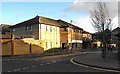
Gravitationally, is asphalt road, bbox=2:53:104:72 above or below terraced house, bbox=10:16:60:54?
below

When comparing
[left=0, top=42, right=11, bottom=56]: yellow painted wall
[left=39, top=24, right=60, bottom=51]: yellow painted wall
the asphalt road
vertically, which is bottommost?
the asphalt road

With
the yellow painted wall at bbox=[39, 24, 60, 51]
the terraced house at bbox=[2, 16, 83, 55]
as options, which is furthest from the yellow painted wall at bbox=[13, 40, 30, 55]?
the yellow painted wall at bbox=[39, 24, 60, 51]

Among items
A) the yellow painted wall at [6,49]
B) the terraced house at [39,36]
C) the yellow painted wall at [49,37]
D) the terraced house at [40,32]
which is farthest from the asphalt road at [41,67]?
the yellow painted wall at [49,37]

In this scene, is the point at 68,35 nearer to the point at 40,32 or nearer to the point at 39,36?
the point at 40,32

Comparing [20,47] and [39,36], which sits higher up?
[39,36]

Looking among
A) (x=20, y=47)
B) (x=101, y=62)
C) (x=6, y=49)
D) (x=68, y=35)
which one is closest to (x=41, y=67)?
(x=101, y=62)

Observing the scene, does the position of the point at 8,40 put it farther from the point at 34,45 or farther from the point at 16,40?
the point at 34,45

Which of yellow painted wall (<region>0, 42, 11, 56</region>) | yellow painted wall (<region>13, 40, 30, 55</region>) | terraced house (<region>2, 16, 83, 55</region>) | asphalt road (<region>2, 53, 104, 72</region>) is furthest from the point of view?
terraced house (<region>2, 16, 83, 55</region>)

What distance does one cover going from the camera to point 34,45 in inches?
2237

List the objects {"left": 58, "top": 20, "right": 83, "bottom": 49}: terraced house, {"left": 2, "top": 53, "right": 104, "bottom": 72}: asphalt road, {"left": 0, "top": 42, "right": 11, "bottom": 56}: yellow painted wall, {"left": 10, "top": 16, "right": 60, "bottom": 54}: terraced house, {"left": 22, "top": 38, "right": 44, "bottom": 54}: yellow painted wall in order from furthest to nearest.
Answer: {"left": 58, "top": 20, "right": 83, "bottom": 49}: terraced house, {"left": 10, "top": 16, "right": 60, "bottom": 54}: terraced house, {"left": 22, "top": 38, "right": 44, "bottom": 54}: yellow painted wall, {"left": 0, "top": 42, "right": 11, "bottom": 56}: yellow painted wall, {"left": 2, "top": 53, "right": 104, "bottom": 72}: asphalt road

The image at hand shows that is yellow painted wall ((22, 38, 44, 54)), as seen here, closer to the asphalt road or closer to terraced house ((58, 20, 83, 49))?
terraced house ((58, 20, 83, 49))

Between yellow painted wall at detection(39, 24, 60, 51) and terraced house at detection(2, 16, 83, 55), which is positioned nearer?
terraced house at detection(2, 16, 83, 55)

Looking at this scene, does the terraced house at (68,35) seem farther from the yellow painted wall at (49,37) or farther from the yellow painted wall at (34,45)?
the yellow painted wall at (34,45)

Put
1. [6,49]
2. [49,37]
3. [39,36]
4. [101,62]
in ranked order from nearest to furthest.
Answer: [101,62]
[6,49]
[39,36]
[49,37]
